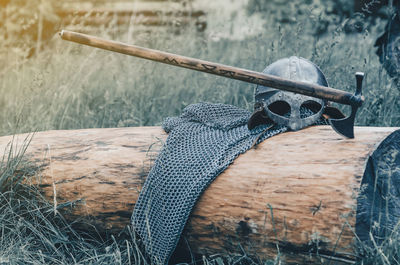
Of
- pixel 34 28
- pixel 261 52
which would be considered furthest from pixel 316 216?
pixel 34 28

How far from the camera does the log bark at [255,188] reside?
185 centimetres

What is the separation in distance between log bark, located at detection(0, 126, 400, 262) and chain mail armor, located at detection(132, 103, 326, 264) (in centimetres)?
5

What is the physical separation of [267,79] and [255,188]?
23.3 inches

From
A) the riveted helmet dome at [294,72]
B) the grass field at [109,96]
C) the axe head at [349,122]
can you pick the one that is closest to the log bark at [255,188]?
the axe head at [349,122]

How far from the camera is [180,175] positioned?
2188 millimetres

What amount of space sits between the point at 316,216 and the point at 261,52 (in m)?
3.33

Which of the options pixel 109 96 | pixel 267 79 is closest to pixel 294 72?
pixel 267 79

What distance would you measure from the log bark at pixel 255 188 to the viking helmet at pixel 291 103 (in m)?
0.09

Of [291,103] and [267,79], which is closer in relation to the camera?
[267,79]

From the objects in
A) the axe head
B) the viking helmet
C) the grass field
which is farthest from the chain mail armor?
the axe head

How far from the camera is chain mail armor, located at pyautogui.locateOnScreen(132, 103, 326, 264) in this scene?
209cm

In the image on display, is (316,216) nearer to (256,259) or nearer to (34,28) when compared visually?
(256,259)

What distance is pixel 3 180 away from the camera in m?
2.43

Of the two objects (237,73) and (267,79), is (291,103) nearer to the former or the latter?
(267,79)
